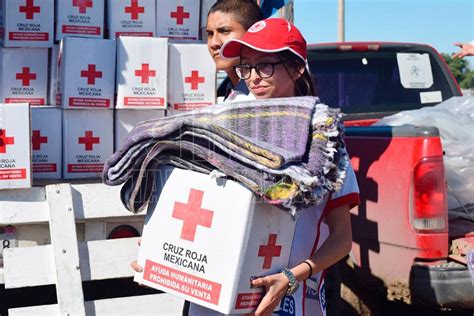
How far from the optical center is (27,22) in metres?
3.78

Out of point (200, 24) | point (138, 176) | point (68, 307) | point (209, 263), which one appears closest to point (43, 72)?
point (200, 24)

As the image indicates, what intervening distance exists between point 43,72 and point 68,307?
1.35 meters

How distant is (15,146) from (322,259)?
1.72 meters

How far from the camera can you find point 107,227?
132 inches

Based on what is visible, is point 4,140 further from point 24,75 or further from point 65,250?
point 24,75

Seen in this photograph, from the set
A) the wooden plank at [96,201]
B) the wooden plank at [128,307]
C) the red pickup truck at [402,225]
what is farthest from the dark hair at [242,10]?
the wooden plank at [128,307]

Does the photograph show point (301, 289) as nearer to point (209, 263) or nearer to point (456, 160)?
point (209, 263)

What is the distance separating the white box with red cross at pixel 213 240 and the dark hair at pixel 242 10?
4.46 feet

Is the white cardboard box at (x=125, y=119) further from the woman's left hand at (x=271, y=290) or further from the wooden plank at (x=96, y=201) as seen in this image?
the woman's left hand at (x=271, y=290)

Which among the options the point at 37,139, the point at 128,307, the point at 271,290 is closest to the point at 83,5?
the point at 37,139

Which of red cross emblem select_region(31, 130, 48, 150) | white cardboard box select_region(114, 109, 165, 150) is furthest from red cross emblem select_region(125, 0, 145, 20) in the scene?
red cross emblem select_region(31, 130, 48, 150)

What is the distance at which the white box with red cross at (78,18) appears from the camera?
382cm

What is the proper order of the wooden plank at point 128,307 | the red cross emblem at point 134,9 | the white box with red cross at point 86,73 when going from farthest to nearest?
the red cross emblem at point 134,9 → the white box with red cross at point 86,73 → the wooden plank at point 128,307

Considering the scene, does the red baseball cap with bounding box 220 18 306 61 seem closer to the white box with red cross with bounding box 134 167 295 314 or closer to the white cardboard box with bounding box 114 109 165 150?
the white box with red cross with bounding box 134 167 295 314
